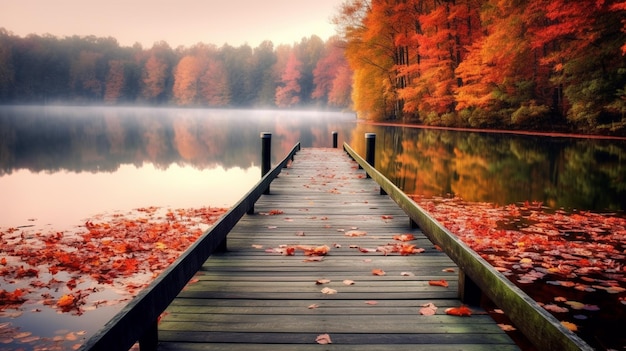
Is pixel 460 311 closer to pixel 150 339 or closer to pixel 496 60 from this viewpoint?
pixel 150 339

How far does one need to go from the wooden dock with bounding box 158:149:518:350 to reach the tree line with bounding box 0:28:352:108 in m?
99.7

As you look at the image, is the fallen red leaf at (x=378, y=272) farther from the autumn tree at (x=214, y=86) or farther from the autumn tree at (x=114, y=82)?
the autumn tree at (x=114, y=82)

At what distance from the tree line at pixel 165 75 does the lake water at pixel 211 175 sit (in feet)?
264

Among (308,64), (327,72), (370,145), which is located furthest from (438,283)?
(308,64)

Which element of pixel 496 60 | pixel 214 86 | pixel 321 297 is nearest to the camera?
pixel 321 297

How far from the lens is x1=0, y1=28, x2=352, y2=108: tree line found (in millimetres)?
108250

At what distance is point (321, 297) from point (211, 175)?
1569 cm

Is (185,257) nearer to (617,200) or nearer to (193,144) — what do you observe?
(617,200)

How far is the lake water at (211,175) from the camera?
11.0 m

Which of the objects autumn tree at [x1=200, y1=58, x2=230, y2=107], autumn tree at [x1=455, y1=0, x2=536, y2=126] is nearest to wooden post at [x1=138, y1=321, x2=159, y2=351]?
autumn tree at [x1=455, y1=0, x2=536, y2=126]

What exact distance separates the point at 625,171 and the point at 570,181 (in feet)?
8.66

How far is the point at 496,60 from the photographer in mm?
30750

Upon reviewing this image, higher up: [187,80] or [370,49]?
[187,80]

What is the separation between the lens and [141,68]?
116 meters
